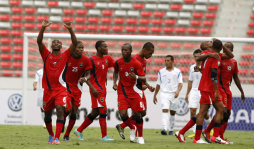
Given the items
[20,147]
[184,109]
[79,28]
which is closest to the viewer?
[20,147]

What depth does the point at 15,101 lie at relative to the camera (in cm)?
1484

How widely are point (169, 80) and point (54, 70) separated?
494cm

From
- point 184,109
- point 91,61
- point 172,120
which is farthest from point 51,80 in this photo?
point 184,109

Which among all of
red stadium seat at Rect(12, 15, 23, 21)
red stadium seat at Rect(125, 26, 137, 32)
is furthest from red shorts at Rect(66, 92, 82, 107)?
red stadium seat at Rect(12, 15, 23, 21)

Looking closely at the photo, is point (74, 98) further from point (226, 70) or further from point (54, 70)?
point (226, 70)

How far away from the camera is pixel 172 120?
11.6 metres

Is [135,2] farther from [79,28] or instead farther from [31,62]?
[31,62]

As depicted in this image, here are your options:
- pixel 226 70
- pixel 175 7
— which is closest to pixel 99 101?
Result: pixel 226 70

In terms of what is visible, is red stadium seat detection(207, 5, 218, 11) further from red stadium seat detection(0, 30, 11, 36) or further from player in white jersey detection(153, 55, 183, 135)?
player in white jersey detection(153, 55, 183, 135)

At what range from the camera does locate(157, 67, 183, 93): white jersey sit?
11.8m

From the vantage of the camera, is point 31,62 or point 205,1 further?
point 205,1

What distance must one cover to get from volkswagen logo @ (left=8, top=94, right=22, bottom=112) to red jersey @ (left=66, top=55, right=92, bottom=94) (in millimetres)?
6933

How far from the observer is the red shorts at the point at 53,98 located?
7477mm

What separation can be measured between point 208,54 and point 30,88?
28.2 feet
